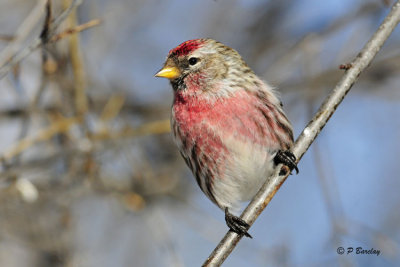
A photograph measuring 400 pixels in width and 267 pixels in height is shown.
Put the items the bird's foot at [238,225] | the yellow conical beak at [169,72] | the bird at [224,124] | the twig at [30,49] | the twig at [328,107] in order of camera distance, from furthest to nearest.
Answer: the yellow conical beak at [169,72] < the bird at [224,124] < the bird's foot at [238,225] < the twig at [328,107] < the twig at [30,49]

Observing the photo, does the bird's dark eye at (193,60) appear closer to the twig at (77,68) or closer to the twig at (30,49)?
the twig at (77,68)

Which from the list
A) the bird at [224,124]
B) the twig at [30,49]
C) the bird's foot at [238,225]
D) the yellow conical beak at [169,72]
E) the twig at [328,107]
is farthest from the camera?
the yellow conical beak at [169,72]


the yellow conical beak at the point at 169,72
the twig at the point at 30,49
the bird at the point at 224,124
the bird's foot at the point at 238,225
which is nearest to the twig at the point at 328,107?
the bird's foot at the point at 238,225

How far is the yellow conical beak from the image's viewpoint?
304 centimetres

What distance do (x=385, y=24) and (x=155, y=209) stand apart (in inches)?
83.2

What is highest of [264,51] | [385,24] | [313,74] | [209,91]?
[264,51]

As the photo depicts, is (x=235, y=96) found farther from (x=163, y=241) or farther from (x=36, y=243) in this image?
(x=36, y=243)

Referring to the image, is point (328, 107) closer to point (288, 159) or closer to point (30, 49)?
point (288, 159)

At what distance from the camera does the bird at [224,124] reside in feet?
9.54

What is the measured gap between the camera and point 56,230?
3.88 meters

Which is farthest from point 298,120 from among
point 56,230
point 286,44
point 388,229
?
point 56,230

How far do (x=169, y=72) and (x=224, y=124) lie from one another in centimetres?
47

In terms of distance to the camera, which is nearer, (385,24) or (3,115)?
(385,24)

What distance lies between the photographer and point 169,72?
3.06 m
